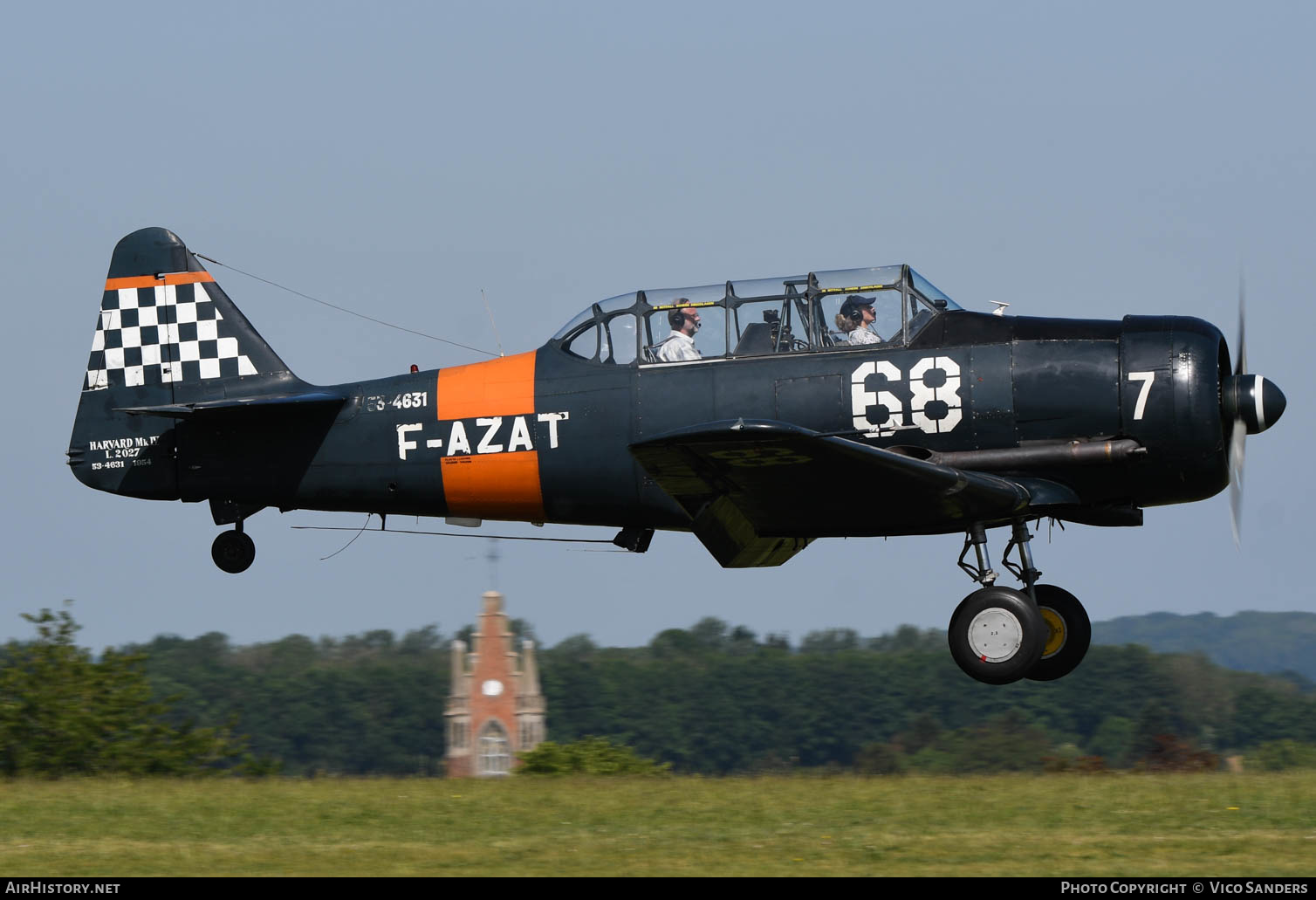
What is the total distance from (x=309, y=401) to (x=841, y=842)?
6.09 metres

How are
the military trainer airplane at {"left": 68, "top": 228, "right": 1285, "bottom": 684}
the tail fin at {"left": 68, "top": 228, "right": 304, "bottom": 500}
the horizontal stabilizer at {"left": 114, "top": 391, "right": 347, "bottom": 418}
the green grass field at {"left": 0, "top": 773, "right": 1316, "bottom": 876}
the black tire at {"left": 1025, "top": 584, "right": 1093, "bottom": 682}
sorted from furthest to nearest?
the tail fin at {"left": 68, "top": 228, "right": 304, "bottom": 500} < the horizontal stabilizer at {"left": 114, "top": 391, "right": 347, "bottom": 418} < the black tire at {"left": 1025, "top": 584, "right": 1093, "bottom": 682} < the military trainer airplane at {"left": 68, "top": 228, "right": 1285, "bottom": 684} < the green grass field at {"left": 0, "top": 773, "right": 1316, "bottom": 876}

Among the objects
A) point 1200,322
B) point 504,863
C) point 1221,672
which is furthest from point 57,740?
point 1221,672

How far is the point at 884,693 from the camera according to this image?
123 ft

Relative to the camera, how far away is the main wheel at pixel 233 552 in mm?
12586

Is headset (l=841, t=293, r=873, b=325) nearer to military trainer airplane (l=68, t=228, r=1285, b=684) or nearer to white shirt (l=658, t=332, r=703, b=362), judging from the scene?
military trainer airplane (l=68, t=228, r=1285, b=684)

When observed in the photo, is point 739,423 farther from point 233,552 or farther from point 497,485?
point 233,552

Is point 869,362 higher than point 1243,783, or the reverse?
point 869,362

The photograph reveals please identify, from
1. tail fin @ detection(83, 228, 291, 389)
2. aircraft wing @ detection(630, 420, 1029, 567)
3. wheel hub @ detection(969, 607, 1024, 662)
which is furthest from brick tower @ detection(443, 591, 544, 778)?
wheel hub @ detection(969, 607, 1024, 662)

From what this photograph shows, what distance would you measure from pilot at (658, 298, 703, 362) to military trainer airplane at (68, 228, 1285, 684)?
0.05 ft

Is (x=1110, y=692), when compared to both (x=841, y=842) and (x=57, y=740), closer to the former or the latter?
(x=57, y=740)

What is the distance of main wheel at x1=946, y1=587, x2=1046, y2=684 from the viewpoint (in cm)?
1036

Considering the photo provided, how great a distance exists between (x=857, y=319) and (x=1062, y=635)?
2901mm

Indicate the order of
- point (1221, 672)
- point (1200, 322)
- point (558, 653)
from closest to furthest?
point (1200, 322)
point (1221, 672)
point (558, 653)

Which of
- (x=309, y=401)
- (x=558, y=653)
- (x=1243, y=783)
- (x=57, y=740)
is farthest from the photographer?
(x=558, y=653)
